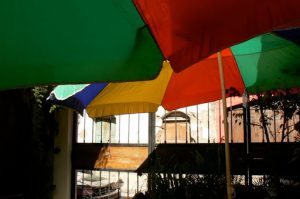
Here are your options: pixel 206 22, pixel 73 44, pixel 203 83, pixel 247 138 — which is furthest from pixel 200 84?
pixel 73 44

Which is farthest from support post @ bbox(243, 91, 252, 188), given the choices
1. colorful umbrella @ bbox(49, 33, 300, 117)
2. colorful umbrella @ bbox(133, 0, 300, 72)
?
colorful umbrella @ bbox(133, 0, 300, 72)

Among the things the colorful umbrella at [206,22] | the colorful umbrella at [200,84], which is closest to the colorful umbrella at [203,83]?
the colorful umbrella at [200,84]

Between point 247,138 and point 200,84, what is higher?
point 200,84

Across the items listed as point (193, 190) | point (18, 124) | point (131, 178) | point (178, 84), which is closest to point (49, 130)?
point (18, 124)

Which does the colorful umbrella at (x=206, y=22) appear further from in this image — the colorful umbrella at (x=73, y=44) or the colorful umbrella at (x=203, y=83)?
the colorful umbrella at (x=203, y=83)

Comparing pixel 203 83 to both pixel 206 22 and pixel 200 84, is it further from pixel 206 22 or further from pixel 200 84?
pixel 206 22

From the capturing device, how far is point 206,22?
5.60ft

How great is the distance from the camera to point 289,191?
10.2ft

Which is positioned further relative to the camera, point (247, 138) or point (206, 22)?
point (247, 138)

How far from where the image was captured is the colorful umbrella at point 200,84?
125 inches

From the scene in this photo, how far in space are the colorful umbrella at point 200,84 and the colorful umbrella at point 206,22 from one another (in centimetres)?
148

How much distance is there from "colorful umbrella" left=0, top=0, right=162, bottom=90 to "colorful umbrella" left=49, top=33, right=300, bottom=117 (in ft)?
4.81

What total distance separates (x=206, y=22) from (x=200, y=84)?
2.26 meters

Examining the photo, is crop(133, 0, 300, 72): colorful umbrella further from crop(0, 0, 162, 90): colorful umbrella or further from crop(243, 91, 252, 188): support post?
crop(243, 91, 252, 188): support post
